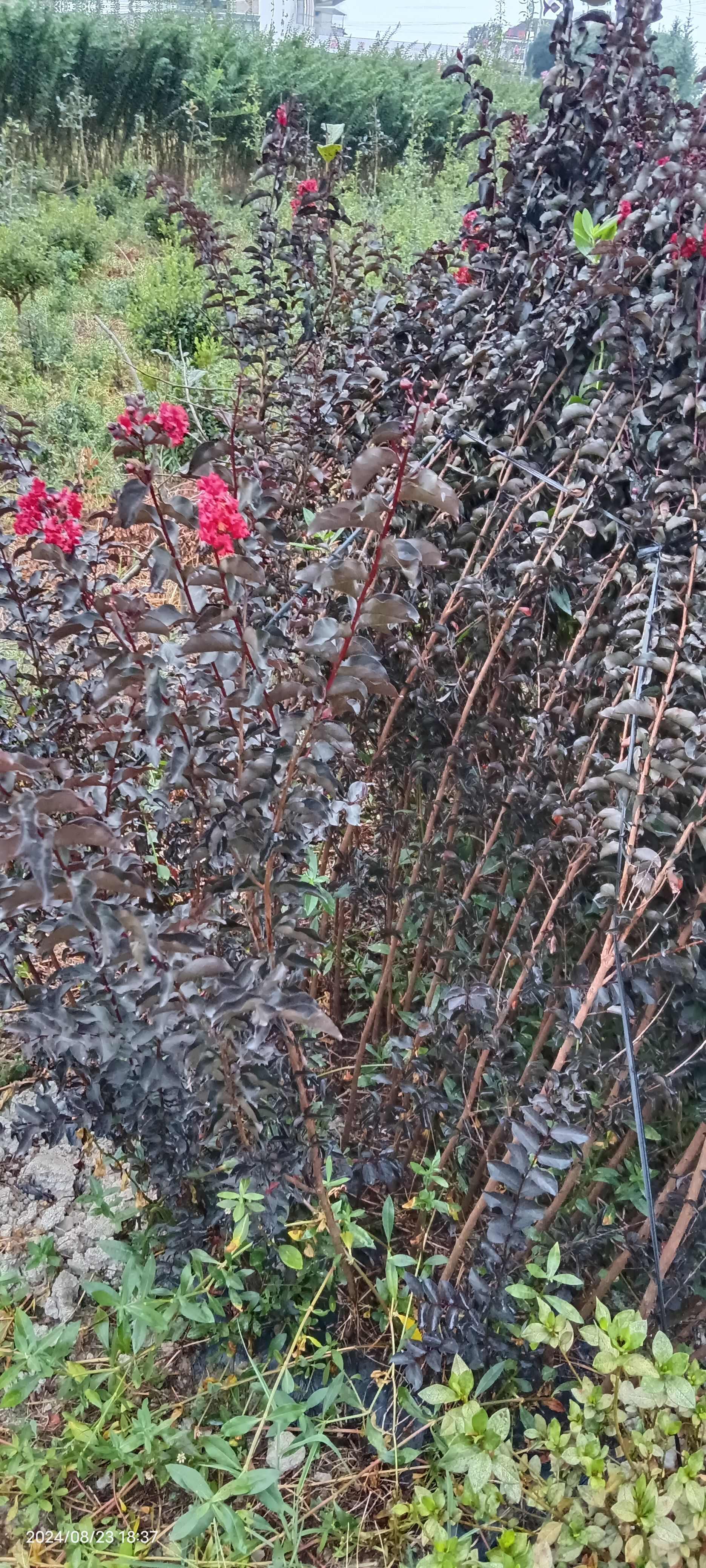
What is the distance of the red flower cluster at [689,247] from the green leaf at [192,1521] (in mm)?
1682

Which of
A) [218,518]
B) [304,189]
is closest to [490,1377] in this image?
[218,518]

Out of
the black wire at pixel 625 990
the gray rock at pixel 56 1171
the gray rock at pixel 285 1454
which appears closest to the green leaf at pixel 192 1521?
the gray rock at pixel 285 1454

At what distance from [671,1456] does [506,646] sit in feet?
3.71

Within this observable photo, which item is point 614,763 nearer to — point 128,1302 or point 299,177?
point 128,1302

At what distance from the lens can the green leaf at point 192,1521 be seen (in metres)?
1.11

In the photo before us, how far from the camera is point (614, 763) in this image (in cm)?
130

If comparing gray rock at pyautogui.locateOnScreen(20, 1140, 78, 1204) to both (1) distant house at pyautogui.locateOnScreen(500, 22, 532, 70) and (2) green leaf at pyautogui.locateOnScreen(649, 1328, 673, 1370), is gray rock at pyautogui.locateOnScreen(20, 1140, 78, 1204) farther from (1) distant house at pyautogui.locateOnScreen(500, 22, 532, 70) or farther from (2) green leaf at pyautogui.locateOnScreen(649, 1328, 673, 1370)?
(1) distant house at pyautogui.locateOnScreen(500, 22, 532, 70)

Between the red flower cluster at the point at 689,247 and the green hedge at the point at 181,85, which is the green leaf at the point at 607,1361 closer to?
the red flower cluster at the point at 689,247

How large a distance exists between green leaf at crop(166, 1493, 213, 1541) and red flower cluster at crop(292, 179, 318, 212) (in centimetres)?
264

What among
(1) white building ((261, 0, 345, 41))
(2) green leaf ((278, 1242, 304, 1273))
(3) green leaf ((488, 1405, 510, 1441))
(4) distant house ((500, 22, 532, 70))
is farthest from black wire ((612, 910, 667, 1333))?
(4) distant house ((500, 22, 532, 70))

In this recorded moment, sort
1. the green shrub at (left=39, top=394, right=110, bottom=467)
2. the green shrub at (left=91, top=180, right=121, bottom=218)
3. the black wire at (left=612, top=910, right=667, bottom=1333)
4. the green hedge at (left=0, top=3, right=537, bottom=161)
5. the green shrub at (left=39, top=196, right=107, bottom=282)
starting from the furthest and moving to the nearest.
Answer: the green hedge at (left=0, top=3, right=537, bottom=161)
the green shrub at (left=91, top=180, right=121, bottom=218)
the green shrub at (left=39, top=196, right=107, bottom=282)
the green shrub at (left=39, top=394, right=110, bottom=467)
the black wire at (left=612, top=910, right=667, bottom=1333)

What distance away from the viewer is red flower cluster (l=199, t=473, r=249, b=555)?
92 cm

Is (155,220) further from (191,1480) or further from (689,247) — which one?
(191,1480)

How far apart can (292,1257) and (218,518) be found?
3.42 ft
